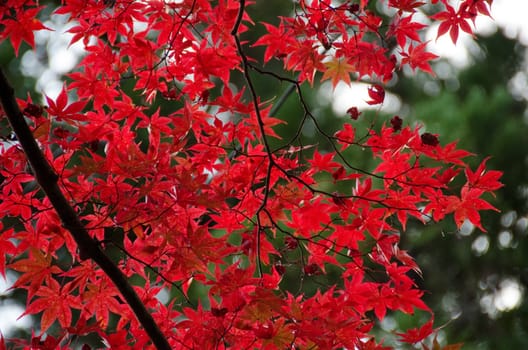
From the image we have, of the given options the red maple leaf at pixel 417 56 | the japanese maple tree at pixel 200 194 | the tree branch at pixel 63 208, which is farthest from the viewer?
the red maple leaf at pixel 417 56

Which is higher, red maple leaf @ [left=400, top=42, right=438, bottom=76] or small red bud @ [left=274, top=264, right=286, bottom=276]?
red maple leaf @ [left=400, top=42, right=438, bottom=76]

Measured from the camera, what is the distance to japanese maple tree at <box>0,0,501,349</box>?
4.30ft

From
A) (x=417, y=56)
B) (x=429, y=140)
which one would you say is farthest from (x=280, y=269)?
(x=417, y=56)

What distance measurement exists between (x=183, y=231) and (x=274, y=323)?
32cm

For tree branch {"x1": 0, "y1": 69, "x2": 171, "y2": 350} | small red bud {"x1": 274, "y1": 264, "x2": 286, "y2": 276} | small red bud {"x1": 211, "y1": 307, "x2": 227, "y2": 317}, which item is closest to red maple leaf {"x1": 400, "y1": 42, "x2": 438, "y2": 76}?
small red bud {"x1": 274, "y1": 264, "x2": 286, "y2": 276}

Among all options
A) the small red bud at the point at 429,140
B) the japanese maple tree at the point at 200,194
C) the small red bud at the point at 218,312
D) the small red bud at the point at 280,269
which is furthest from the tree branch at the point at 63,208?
the small red bud at the point at 429,140

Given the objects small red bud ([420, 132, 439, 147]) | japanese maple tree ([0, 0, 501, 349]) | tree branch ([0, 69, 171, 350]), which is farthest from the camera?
small red bud ([420, 132, 439, 147])

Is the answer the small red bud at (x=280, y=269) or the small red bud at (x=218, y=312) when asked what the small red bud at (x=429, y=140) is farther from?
the small red bud at (x=218, y=312)

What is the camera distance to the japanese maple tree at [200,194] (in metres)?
1.31

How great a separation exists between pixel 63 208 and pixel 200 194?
29 cm

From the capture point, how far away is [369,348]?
4.65 feet

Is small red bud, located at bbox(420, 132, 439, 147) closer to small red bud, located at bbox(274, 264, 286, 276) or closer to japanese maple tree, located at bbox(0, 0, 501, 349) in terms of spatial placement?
japanese maple tree, located at bbox(0, 0, 501, 349)

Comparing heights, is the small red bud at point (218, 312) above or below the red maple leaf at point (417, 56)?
below

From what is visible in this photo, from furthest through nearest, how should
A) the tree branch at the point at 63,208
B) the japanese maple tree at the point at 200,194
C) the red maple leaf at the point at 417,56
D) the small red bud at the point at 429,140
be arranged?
the red maple leaf at the point at 417,56 → the small red bud at the point at 429,140 → the japanese maple tree at the point at 200,194 → the tree branch at the point at 63,208
